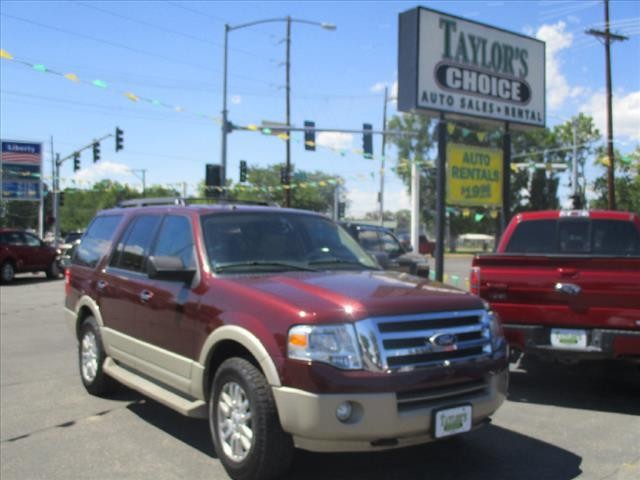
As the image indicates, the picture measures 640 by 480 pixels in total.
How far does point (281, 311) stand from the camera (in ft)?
12.9

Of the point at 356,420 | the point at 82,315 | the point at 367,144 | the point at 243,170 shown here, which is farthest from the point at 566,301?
the point at 243,170

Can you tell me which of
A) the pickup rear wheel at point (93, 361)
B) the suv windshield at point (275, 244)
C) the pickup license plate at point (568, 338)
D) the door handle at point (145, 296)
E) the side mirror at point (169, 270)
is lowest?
the pickup rear wheel at point (93, 361)

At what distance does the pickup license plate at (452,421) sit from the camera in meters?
3.87

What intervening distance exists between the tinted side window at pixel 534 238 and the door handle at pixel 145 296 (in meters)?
4.80

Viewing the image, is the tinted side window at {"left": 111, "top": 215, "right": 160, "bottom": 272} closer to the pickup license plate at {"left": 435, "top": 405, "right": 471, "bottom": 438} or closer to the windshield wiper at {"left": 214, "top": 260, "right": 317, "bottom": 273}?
the windshield wiper at {"left": 214, "top": 260, "right": 317, "bottom": 273}

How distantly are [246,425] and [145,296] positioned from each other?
1.73m

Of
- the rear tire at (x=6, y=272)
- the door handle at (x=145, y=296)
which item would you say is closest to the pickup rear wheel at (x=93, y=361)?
the door handle at (x=145, y=296)

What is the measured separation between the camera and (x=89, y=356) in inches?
259

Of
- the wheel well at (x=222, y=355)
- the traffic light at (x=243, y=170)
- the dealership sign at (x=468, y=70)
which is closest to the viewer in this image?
the wheel well at (x=222, y=355)

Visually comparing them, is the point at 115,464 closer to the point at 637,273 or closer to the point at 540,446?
the point at 540,446

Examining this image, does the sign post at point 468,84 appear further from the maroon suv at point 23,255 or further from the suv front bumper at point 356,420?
the maroon suv at point 23,255

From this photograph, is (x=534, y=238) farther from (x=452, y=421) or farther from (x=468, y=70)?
(x=468, y=70)

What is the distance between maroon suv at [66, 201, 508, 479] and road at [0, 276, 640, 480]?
421 millimetres

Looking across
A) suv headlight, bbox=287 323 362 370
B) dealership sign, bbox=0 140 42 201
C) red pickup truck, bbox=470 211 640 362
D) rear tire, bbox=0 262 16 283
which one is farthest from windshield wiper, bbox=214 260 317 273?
dealership sign, bbox=0 140 42 201
